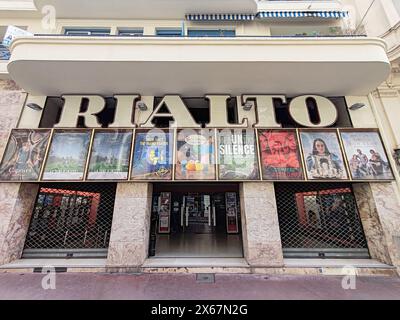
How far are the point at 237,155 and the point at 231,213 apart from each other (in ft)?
15.5

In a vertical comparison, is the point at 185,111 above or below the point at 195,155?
above

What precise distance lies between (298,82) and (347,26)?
12.6 ft

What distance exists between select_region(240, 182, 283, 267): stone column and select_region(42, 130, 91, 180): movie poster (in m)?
4.52

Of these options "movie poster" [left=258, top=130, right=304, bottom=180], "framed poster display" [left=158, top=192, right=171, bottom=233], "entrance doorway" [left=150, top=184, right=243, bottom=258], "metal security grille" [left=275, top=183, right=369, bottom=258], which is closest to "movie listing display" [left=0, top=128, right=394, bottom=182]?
"movie poster" [left=258, top=130, right=304, bottom=180]

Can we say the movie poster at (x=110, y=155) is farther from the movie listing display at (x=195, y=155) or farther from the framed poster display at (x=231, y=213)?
the framed poster display at (x=231, y=213)

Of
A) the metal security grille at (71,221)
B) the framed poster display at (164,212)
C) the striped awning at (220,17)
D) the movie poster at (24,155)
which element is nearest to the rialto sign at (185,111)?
the movie poster at (24,155)

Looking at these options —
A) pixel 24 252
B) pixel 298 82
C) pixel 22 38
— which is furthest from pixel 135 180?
pixel 298 82

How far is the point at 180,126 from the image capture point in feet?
17.4

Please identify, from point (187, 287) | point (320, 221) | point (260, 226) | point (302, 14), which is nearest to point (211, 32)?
point (302, 14)

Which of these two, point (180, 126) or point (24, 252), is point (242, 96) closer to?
point (180, 126)

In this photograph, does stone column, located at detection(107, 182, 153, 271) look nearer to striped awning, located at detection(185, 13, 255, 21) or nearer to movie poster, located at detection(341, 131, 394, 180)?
movie poster, located at detection(341, 131, 394, 180)

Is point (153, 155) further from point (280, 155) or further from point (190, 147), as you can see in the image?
point (280, 155)

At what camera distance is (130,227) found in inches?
179

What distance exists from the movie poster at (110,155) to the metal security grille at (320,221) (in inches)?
186
